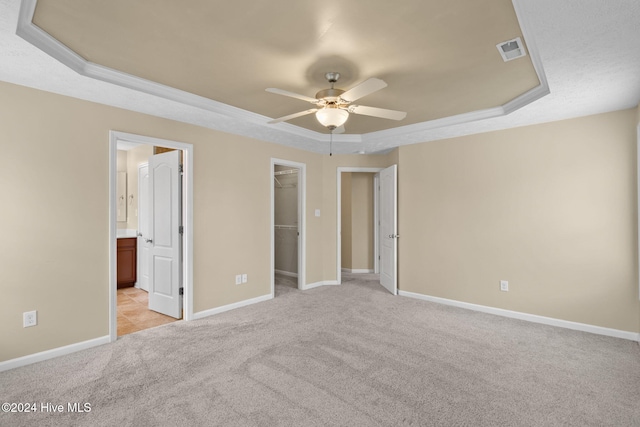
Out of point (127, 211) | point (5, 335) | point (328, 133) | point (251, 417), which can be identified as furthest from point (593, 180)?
point (127, 211)

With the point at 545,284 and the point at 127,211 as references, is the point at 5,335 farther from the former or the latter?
the point at 545,284

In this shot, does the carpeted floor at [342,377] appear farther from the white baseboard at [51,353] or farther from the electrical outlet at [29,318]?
the electrical outlet at [29,318]

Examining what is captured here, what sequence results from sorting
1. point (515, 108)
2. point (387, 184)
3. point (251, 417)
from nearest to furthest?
point (251, 417)
point (515, 108)
point (387, 184)

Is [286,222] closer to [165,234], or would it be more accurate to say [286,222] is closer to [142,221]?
[142,221]

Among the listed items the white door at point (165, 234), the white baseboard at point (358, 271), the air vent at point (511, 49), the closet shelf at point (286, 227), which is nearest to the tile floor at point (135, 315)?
the white door at point (165, 234)

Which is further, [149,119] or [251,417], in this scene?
[149,119]

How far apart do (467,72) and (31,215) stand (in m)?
Answer: 3.95

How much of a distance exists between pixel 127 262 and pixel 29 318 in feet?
9.24

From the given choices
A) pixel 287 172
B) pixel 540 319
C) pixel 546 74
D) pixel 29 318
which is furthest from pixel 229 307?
pixel 546 74

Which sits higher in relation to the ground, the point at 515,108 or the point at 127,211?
the point at 515,108

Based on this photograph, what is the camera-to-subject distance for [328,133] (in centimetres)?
489

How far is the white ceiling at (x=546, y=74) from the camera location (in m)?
1.77

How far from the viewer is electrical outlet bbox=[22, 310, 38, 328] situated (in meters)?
2.71

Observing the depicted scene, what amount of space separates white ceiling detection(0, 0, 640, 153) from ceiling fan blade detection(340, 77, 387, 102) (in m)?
0.85
